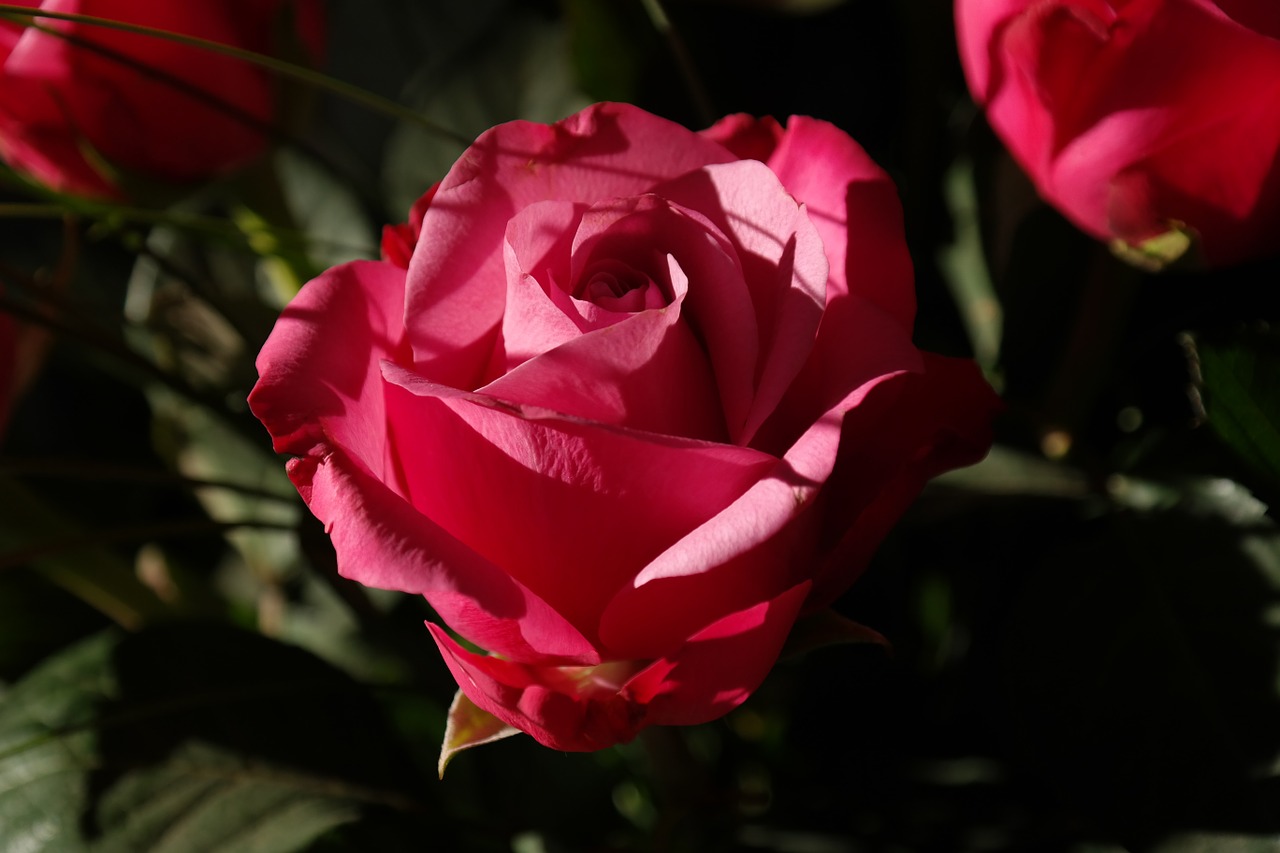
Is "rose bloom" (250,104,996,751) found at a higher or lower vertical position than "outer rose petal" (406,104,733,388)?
lower

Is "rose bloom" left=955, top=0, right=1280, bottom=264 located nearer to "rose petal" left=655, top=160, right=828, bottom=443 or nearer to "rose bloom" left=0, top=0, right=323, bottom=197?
"rose petal" left=655, top=160, right=828, bottom=443

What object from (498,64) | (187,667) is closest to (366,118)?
(498,64)

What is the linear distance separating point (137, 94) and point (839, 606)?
0.28 meters

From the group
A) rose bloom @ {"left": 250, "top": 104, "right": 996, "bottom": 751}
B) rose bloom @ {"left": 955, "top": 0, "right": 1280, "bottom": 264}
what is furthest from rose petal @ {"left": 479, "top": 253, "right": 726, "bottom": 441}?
rose bloom @ {"left": 955, "top": 0, "right": 1280, "bottom": 264}

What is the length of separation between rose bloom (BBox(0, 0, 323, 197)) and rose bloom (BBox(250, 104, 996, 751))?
131 millimetres

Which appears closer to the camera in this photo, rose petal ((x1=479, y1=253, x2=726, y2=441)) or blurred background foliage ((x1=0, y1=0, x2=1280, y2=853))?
rose petal ((x1=479, y1=253, x2=726, y2=441))

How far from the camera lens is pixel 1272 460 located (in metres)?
0.28

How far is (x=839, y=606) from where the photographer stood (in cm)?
40

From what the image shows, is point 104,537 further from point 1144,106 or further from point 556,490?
point 1144,106

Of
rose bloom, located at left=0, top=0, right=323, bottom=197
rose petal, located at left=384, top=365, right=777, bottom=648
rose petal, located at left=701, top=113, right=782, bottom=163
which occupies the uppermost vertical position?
rose bloom, located at left=0, top=0, right=323, bottom=197

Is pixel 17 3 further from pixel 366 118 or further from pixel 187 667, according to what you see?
pixel 366 118

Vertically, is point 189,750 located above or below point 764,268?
below

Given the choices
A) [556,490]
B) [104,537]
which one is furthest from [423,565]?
[104,537]

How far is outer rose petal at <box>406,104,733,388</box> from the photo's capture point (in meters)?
0.23
